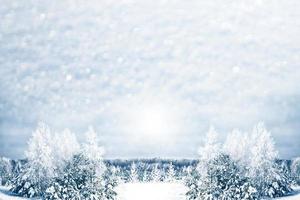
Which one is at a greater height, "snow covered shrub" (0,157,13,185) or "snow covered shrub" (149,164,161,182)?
"snow covered shrub" (149,164,161,182)

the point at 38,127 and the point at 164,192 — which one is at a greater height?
the point at 38,127

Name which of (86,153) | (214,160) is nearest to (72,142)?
(86,153)

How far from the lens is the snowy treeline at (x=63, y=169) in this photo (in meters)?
18.8

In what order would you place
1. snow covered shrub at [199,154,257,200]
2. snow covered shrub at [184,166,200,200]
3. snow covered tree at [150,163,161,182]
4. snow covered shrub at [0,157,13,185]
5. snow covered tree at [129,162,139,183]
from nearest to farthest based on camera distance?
snow covered shrub at [199,154,257,200] < snow covered shrub at [184,166,200,200] < snow covered shrub at [0,157,13,185] < snow covered tree at [129,162,139,183] < snow covered tree at [150,163,161,182]

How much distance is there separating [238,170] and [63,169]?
19.0 feet

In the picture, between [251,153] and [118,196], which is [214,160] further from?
[118,196]

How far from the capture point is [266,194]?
68.1ft

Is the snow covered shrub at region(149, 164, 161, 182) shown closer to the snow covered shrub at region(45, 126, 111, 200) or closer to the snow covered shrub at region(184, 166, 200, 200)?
the snow covered shrub at region(184, 166, 200, 200)

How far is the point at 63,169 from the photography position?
1925 centimetres

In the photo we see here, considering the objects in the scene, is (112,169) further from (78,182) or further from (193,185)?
(193,185)

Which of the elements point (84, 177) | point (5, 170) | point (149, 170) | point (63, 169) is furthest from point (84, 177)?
point (149, 170)

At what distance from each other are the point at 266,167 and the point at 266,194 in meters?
0.98

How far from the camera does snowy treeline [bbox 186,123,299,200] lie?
61.4 feet

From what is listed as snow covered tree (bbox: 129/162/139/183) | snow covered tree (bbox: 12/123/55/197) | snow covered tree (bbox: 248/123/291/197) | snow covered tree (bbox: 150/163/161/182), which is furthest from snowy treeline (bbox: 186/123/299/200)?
snow covered tree (bbox: 150/163/161/182)
